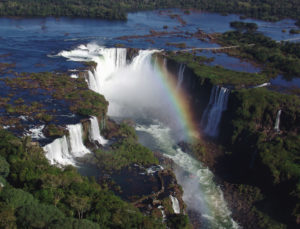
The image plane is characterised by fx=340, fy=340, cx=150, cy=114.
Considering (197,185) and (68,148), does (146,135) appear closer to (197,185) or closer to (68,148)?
(197,185)

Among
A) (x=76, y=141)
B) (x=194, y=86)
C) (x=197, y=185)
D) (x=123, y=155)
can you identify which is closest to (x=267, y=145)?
(x=197, y=185)

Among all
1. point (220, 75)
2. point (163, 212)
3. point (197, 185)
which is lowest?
point (197, 185)

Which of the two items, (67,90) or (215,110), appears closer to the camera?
(67,90)

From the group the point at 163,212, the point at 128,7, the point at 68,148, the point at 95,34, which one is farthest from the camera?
the point at 128,7

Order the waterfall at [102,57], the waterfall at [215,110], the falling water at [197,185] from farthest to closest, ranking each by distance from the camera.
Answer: the waterfall at [102,57]
the waterfall at [215,110]
the falling water at [197,185]

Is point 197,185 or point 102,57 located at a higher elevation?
point 102,57

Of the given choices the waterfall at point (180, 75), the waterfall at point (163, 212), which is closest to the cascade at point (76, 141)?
the waterfall at point (163, 212)

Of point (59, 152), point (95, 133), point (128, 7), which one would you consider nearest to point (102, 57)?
point (95, 133)

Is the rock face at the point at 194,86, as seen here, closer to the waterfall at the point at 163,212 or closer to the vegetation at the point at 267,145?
the vegetation at the point at 267,145

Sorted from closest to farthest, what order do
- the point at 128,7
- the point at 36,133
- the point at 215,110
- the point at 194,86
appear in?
the point at 36,133
the point at 215,110
the point at 194,86
the point at 128,7
